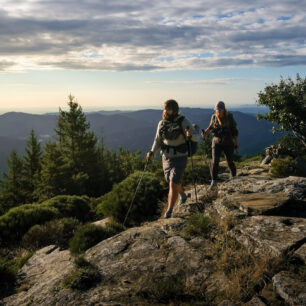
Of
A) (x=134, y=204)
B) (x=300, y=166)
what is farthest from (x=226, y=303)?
(x=300, y=166)

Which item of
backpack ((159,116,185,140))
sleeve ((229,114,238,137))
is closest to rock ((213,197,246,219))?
backpack ((159,116,185,140))

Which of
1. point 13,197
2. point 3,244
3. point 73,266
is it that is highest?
point 73,266

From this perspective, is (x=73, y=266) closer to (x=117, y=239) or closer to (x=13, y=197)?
(x=117, y=239)

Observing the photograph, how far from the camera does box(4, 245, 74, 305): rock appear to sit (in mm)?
4813

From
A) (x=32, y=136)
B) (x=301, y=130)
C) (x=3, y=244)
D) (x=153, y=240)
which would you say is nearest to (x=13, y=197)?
(x=32, y=136)

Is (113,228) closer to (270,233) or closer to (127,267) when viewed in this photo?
(127,267)

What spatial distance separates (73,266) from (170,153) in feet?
10.5

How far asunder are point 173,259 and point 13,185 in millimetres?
35427

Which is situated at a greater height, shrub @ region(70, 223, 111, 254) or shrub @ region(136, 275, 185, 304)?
shrub @ region(136, 275, 185, 304)

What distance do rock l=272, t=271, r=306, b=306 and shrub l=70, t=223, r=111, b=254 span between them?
3.96m

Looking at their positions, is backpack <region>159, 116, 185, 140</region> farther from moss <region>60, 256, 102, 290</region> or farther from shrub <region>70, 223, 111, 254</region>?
moss <region>60, 256, 102, 290</region>

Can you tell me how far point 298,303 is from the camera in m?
3.49

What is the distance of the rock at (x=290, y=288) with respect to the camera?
11.6ft

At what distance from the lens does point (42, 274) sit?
5.88m
